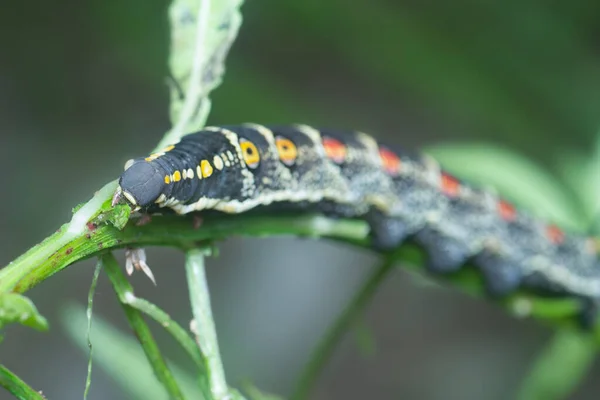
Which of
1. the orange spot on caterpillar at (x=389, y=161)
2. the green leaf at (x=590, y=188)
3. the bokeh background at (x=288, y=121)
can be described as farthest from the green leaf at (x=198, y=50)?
the bokeh background at (x=288, y=121)

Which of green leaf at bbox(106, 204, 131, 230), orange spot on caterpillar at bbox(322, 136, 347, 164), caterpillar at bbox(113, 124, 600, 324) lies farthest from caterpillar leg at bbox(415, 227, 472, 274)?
green leaf at bbox(106, 204, 131, 230)

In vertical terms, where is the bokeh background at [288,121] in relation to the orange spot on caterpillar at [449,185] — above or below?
above

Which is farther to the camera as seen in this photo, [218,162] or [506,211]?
[506,211]

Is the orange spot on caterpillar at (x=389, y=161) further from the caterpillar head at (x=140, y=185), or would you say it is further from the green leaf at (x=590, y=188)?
the caterpillar head at (x=140, y=185)

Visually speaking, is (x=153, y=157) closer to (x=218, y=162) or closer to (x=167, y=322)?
(x=218, y=162)

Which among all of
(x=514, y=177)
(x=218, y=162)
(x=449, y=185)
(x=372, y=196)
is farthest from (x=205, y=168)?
(x=514, y=177)
